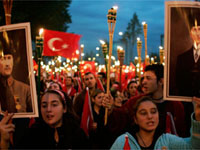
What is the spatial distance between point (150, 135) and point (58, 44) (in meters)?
6.59

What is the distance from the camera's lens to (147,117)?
3.04 m

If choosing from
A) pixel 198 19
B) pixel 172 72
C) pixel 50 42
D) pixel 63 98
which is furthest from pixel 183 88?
pixel 50 42

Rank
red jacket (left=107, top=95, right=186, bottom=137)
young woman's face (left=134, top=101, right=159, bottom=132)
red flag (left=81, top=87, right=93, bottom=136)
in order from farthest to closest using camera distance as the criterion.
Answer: red flag (left=81, top=87, right=93, bottom=136), red jacket (left=107, top=95, right=186, bottom=137), young woman's face (left=134, top=101, right=159, bottom=132)

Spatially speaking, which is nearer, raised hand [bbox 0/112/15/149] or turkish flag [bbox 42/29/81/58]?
raised hand [bbox 0/112/15/149]

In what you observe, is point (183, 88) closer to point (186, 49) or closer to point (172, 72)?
point (172, 72)

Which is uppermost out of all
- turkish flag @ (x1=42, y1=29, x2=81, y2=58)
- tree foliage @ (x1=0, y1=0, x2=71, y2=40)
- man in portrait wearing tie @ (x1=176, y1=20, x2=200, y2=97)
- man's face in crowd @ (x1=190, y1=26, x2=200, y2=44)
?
tree foliage @ (x1=0, y1=0, x2=71, y2=40)

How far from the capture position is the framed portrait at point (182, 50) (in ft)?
9.11

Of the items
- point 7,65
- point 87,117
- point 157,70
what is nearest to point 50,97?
point 7,65

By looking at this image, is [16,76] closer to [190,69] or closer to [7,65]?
→ [7,65]

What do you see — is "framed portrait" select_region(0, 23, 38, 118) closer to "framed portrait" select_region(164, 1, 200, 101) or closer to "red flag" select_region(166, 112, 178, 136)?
"framed portrait" select_region(164, 1, 200, 101)

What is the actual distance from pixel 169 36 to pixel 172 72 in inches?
13.6

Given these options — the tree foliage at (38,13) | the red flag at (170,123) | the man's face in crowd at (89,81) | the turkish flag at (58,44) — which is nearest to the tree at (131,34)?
the tree foliage at (38,13)

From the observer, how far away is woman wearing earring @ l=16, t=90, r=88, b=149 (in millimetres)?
3133

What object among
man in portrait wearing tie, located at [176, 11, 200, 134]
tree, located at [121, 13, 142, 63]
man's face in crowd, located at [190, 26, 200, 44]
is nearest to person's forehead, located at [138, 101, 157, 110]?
man in portrait wearing tie, located at [176, 11, 200, 134]
